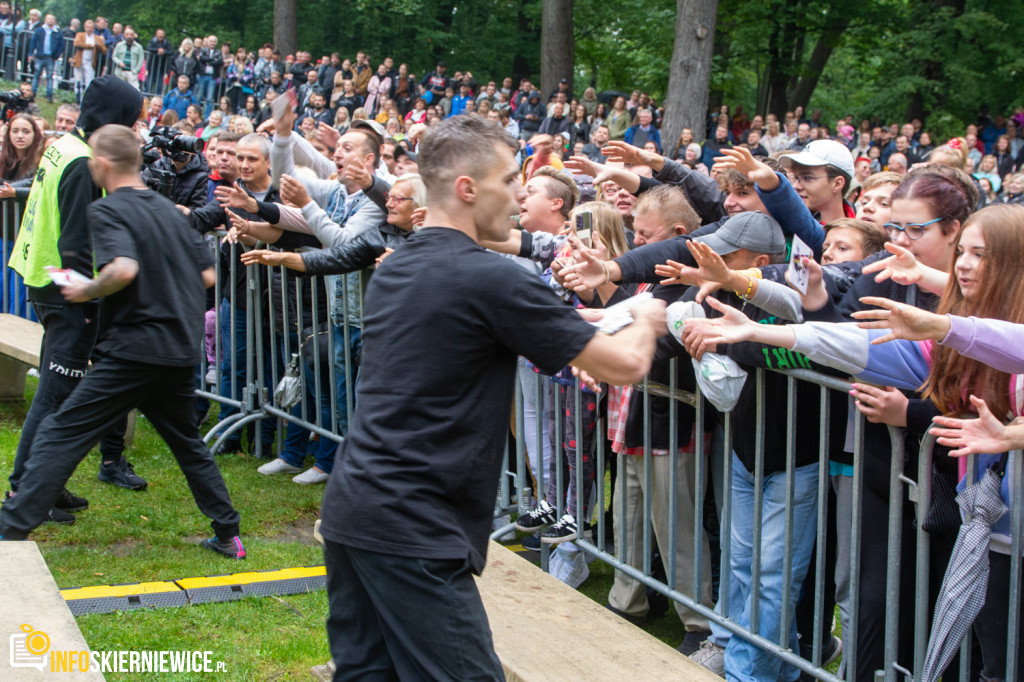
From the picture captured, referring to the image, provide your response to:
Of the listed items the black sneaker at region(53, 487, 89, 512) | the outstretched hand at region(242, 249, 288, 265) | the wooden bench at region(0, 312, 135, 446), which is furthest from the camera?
the wooden bench at region(0, 312, 135, 446)

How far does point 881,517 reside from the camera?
11.3 feet

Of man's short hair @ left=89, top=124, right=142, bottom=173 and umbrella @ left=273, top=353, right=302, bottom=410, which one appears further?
umbrella @ left=273, top=353, right=302, bottom=410

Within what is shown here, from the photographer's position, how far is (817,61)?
2802cm

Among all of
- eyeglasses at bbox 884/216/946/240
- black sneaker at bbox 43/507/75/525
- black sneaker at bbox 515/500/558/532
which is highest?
eyeglasses at bbox 884/216/946/240

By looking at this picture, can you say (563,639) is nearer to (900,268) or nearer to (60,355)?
(900,268)

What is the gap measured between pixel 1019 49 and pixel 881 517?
2289cm

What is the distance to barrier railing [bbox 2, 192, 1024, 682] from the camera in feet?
11.0

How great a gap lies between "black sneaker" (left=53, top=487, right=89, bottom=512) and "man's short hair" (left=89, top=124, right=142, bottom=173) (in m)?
1.94

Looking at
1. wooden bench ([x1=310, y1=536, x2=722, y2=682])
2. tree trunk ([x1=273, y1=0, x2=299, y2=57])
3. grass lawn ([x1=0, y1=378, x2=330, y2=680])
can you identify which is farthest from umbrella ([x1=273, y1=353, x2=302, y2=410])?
tree trunk ([x1=273, y1=0, x2=299, y2=57])

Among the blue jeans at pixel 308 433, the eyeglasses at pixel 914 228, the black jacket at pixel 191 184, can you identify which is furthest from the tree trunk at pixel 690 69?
the eyeglasses at pixel 914 228

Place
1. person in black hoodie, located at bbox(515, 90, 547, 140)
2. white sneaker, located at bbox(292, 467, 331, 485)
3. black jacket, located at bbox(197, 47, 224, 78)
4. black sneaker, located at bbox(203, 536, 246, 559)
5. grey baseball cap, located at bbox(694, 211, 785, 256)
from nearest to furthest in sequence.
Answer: grey baseball cap, located at bbox(694, 211, 785, 256) < black sneaker, located at bbox(203, 536, 246, 559) < white sneaker, located at bbox(292, 467, 331, 485) < person in black hoodie, located at bbox(515, 90, 547, 140) < black jacket, located at bbox(197, 47, 224, 78)

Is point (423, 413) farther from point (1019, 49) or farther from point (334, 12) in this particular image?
point (334, 12)

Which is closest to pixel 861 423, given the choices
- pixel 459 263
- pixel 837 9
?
pixel 459 263

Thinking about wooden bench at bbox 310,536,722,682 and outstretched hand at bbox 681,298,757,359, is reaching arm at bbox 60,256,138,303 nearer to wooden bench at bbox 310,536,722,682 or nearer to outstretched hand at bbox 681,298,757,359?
wooden bench at bbox 310,536,722,682
